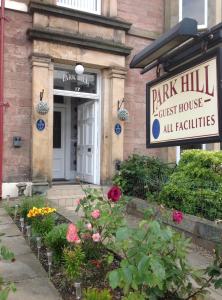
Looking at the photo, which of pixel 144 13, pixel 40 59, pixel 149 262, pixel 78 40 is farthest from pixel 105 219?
pixel 144 13

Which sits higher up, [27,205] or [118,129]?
[118,129]

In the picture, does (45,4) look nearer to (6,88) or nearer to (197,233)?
(6,88)

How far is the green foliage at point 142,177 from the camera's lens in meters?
7.51

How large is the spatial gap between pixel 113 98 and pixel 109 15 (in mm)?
2289

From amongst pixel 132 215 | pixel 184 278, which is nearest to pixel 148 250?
pixel 184 278

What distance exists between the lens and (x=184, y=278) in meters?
2.61

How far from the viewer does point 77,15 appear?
31.7 feet

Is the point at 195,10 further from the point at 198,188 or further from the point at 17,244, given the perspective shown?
the point at 17,244

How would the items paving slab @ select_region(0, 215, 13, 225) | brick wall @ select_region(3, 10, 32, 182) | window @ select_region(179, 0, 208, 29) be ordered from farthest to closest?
window @ select_region(179, 0, 208, 29) < brick wall @ select_region(3, 10, 32, 182) < paving slab @ select_region(0, 215, 13, 225)

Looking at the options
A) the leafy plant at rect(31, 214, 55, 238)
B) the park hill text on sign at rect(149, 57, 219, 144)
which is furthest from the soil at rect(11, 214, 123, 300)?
the park hill text on sign at rect(149, 57, 219, 144)

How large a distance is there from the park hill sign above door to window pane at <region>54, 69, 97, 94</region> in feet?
25.4

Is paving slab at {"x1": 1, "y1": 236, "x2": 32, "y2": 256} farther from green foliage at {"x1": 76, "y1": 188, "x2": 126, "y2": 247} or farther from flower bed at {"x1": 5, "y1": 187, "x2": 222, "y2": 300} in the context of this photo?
green foliage at {"x1": 76, "y1": 188, "x2": 126, "y2": 247}

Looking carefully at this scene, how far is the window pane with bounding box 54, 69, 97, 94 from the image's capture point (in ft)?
33.3

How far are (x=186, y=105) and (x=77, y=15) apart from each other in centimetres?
813
